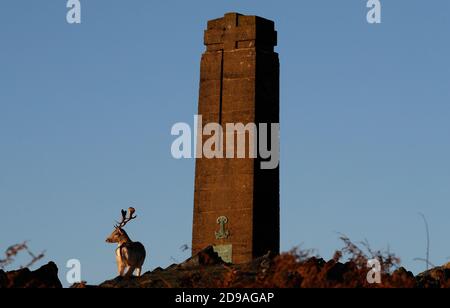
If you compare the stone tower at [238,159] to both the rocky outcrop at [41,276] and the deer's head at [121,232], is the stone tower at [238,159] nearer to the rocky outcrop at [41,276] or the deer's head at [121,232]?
the deer's head at [121,232]

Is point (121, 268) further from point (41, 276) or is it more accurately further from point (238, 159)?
point (238, 159)

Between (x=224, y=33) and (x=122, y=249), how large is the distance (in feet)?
23.2

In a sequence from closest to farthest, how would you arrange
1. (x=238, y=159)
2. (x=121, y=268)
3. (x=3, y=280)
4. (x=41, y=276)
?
(x=3, y=280) → (x=41, y=276) → (x=121, y=268) → (x=238, y=159)

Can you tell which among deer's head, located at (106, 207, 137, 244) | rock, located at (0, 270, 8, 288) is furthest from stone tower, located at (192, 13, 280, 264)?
rock, located at (0, 270, 8, 288)

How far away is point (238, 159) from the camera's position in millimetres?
28609

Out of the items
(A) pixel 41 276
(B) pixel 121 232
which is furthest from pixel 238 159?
(A) pixel 41 276

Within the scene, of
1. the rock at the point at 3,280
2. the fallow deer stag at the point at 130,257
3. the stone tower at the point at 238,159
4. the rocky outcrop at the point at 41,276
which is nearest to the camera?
the rock at the point at 3,280

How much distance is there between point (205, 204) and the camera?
29.0m

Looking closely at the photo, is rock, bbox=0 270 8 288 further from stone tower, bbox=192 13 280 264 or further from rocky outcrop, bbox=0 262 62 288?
stone tower, bbox=192 13 280 264

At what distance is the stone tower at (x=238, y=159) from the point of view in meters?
28.3

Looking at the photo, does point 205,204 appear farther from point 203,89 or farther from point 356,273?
point 356,273

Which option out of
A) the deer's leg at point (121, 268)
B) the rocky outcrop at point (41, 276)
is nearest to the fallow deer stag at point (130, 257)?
the deer's leg at point (121, 268)

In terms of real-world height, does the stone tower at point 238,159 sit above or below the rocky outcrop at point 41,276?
above
